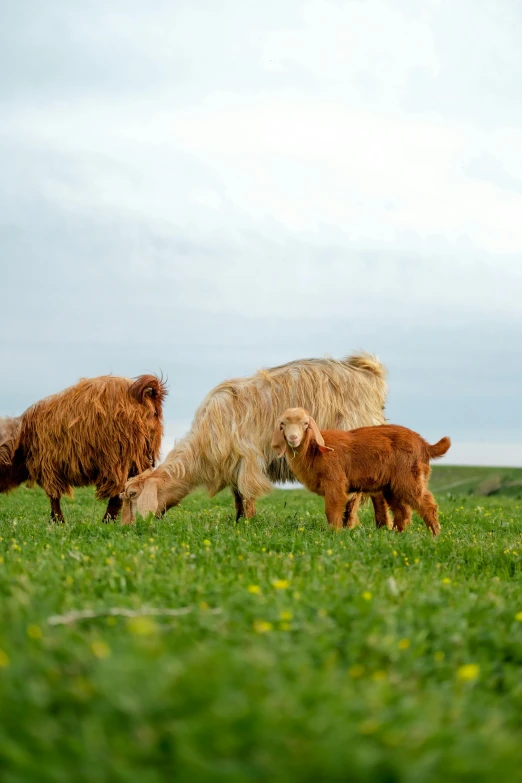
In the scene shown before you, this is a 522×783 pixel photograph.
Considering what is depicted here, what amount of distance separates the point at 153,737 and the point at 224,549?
17.0 ft

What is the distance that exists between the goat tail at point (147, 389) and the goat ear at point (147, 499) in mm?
1833

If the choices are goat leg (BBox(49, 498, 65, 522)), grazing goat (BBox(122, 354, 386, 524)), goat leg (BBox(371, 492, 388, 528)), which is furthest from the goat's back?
goat leg (BBox(49, 498, 65, 522))

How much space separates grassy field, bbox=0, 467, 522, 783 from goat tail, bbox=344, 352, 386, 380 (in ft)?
19.9

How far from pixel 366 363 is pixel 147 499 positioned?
14.0 ft

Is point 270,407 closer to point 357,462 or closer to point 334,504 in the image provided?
point 357,462

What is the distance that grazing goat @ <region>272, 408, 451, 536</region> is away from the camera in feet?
34.8

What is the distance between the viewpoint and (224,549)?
8.06m

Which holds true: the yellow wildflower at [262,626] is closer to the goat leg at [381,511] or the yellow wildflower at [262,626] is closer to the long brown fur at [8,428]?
the goat leg at [381,511]

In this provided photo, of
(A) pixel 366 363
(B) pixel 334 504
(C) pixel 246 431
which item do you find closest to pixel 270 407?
(C) pixel 246 431

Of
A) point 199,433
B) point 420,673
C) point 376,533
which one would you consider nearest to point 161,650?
point 420,673

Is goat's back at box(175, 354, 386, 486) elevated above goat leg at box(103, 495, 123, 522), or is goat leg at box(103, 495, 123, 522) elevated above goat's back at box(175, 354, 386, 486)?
goat's back at box(175, 354, 386, 486)

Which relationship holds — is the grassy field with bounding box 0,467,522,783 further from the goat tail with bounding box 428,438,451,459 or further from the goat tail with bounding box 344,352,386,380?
the goat tail with bounding box 344,352,386,380

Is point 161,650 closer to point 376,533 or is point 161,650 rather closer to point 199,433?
point 376,533

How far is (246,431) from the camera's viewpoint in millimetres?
12578
